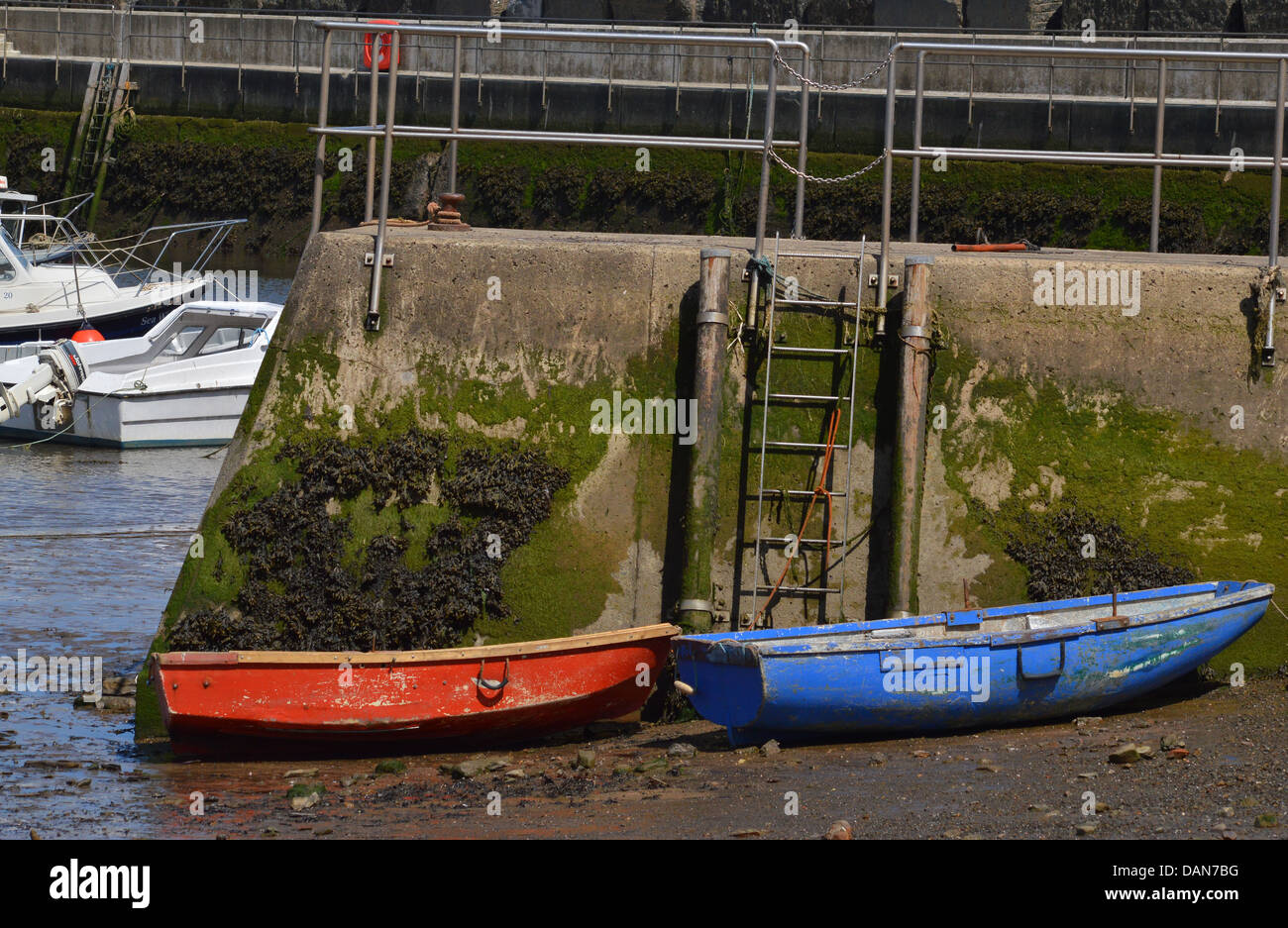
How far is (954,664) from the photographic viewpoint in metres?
8.40

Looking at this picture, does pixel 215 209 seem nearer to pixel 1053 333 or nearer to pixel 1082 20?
pixel 1082 20

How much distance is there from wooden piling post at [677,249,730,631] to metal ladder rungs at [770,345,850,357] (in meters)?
0.42

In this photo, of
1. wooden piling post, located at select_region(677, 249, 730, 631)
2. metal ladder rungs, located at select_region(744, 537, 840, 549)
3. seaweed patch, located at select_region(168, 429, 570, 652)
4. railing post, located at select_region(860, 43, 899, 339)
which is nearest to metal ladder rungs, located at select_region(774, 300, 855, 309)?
railing post, located at select_region(860, 43, 899, 339)

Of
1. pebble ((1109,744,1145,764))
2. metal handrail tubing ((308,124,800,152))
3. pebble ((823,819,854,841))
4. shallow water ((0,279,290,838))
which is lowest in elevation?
→ shallow water ((0,279,290,838))

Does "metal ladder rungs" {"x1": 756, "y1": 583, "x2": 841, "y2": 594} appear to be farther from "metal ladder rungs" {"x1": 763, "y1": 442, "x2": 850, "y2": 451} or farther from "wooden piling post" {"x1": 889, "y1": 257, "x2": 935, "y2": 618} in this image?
"metal ladder rungs" {"x1": 763, "y1": 442, "x2": 850, "y2": 451}

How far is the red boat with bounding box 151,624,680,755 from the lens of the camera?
28.8 feet

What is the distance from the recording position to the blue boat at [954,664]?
27.5ft

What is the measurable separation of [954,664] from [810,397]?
2014 millimetres

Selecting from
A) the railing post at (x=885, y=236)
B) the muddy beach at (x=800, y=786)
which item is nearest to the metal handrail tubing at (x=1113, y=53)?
the railing post at (x=885, y=236)

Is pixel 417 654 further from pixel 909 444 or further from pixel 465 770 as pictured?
pixel 909 444

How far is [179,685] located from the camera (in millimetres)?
8758

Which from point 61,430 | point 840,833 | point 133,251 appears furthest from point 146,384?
point 840,833

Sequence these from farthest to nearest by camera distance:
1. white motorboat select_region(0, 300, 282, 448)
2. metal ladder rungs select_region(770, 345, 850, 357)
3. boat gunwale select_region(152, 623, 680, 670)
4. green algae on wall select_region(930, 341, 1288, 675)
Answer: white motorboat select_region(0, 300, 282, 448)
metal ladder rungs select_region(770, 345, 850, 357)
green algae on wall select_region(930, 341, 1288, 675)
boat gunwale select_region(152, 623, 680, 670)

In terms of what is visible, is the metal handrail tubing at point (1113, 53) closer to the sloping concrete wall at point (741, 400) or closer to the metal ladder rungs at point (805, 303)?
the sloping concrete wall at point (741, 400)
